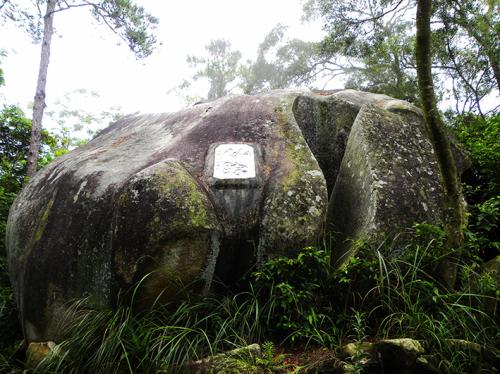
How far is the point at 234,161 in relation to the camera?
379 centimetres

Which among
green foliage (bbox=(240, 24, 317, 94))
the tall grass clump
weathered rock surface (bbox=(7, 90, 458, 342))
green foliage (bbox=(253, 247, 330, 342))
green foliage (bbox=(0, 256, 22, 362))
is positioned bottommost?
green foliage (bbox=(0, 256, 22, 362))

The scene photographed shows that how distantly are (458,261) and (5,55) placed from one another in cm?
1405

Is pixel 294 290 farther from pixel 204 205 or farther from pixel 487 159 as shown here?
pixel 487 159

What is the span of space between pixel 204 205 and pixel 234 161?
0.66 metres

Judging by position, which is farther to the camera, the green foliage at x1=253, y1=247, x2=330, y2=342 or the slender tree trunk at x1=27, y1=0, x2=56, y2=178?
the slender tree trunk at x1=27, y1=0, x2=56, y2=178

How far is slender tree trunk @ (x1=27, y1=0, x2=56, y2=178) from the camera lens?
7.45 meters

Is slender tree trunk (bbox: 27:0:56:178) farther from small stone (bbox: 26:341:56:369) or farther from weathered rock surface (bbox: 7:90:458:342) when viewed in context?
small stone (bbox: 26:341:56:369)

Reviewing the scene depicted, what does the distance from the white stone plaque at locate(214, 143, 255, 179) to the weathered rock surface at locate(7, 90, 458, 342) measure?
0.01 m

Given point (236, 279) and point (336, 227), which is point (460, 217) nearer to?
point (336, 227)

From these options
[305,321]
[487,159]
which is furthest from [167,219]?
[487,159]

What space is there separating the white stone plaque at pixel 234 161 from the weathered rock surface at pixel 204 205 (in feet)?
0.05

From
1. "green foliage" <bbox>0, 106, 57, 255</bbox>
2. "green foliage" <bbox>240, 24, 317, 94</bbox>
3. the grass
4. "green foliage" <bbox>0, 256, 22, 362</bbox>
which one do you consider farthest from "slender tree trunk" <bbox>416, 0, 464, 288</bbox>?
"green foliage" <bbox>240, 24, 317, 94</bbox>

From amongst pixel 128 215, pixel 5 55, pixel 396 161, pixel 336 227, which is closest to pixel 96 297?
pixel 128 215

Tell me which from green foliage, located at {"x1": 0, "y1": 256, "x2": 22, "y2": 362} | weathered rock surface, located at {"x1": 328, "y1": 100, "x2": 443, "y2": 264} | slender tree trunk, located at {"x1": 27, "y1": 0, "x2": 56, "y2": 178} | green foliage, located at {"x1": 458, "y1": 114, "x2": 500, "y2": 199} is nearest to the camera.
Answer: weathered rock surface, located at {"x1": 328, "y1": 100, "x2": 443, "y2": 264}
